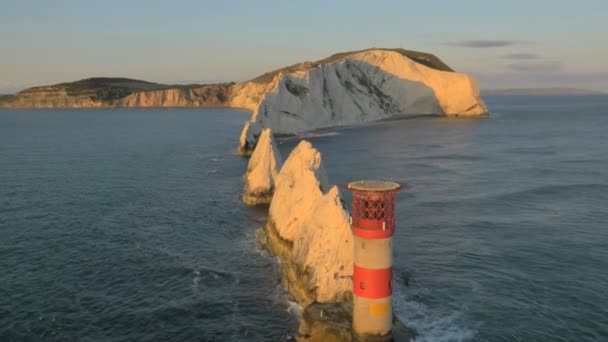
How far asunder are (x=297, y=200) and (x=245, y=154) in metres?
62.9

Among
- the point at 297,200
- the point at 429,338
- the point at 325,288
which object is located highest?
the point at 297,200

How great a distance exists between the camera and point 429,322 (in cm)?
3073

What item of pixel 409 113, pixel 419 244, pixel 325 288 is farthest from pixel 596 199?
pixel 409 113

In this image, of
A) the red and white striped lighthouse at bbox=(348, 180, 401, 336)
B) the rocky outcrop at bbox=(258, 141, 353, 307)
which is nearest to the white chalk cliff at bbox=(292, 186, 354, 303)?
the rocky outcrop at bbox=(258, 141, 353, 307)

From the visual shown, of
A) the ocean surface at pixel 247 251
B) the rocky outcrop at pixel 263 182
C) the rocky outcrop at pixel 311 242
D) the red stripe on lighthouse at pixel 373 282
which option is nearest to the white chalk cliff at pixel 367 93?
the ocean surface at pixel 247 251

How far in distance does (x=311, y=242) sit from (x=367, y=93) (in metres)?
141

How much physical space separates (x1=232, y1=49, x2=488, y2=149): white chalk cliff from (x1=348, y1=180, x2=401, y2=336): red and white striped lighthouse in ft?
365

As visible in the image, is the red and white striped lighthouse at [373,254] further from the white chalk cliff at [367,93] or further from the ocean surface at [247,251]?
the white chalk cliff at [367,93]

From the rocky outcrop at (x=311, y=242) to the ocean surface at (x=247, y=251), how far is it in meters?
1.61

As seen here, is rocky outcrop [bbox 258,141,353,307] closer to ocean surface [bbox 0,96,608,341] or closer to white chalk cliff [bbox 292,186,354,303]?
white chalk cliff [bbox 292,186,354,303]

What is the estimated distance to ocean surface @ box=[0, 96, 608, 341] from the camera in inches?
1226

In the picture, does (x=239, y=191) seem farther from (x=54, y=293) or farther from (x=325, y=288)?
(x=325, y=288)

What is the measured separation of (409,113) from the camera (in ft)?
593

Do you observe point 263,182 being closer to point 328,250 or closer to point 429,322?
point 328,250
